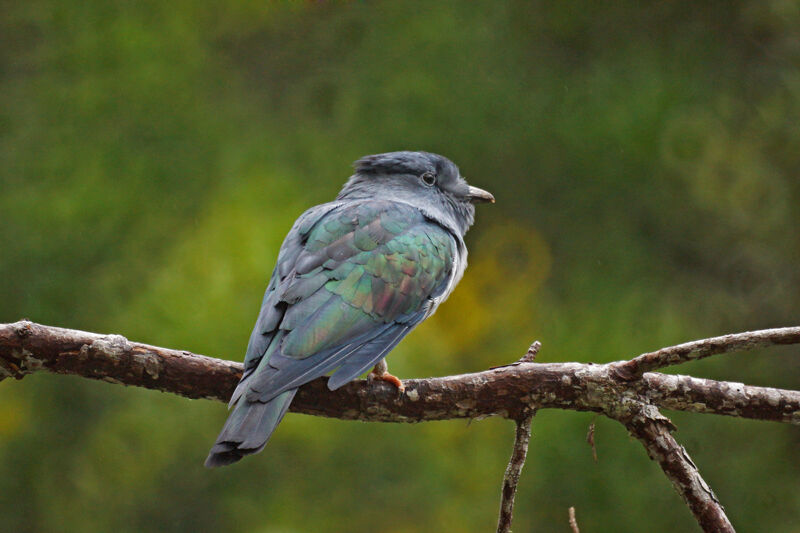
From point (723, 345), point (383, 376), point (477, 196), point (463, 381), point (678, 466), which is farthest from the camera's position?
point (477, 196)

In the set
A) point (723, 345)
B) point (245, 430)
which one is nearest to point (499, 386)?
point (723, 345)

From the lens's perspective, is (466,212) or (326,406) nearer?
(326,406)

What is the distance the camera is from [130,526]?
5.35m

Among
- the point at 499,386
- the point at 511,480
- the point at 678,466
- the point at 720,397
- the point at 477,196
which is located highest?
the point at 477,196

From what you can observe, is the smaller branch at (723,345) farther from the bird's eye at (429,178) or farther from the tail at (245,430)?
the bird's eye at (429,178)

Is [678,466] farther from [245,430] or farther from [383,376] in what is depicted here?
[245,430]

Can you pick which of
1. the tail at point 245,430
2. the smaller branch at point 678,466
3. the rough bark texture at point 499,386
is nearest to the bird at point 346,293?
the tail at point 245,430

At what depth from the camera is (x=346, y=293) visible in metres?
3.04

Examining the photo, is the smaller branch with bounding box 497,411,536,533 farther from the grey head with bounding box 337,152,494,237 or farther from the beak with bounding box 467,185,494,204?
the beak with bounding box 467,185,494,204

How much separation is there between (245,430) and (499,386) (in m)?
0.74

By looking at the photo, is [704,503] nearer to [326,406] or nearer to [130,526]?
[326,406]

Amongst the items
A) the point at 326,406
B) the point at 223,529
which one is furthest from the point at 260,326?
the point at 223,529

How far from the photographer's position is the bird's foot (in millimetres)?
2861

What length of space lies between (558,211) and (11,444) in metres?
3.46
